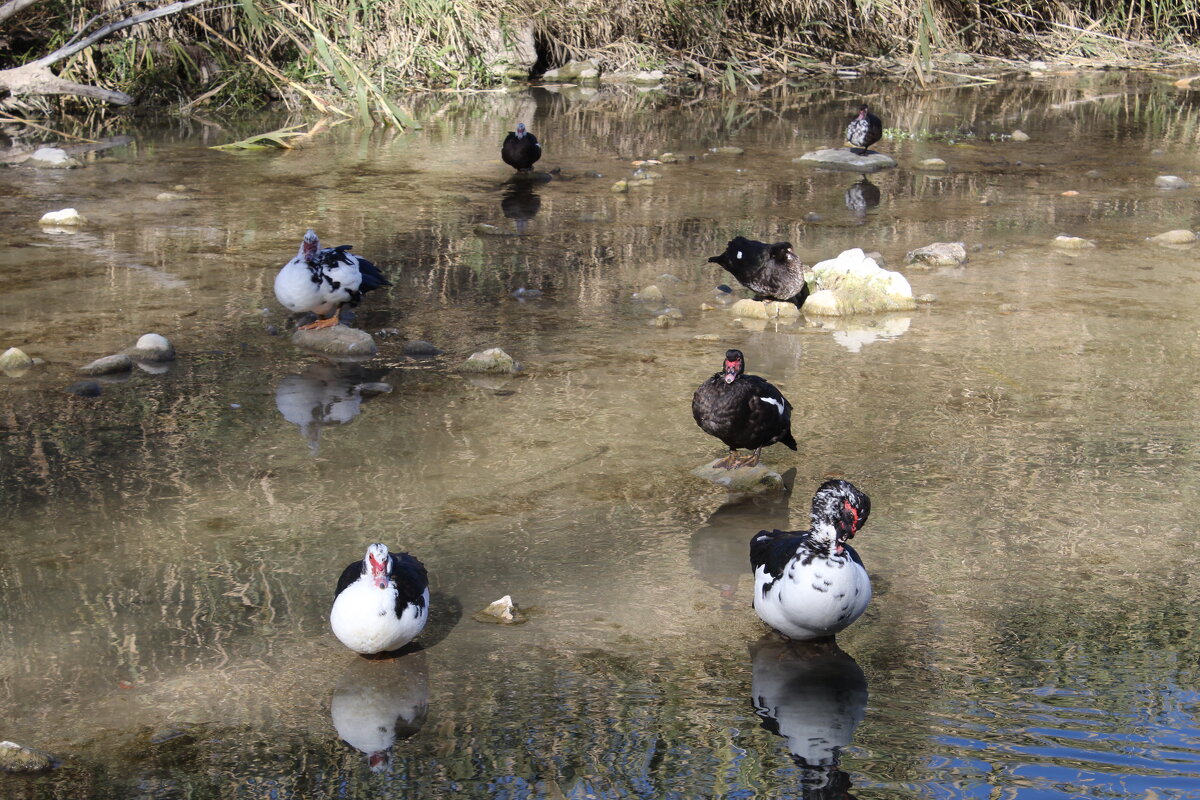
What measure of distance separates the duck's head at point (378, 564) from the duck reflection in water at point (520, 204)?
243 inches

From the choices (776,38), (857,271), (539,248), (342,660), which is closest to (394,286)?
(539,248)

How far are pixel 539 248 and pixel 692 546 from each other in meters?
4.90

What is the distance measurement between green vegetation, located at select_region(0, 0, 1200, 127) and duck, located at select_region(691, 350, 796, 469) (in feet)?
27.2

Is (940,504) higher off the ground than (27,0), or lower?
lower

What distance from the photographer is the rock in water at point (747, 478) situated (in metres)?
5.70

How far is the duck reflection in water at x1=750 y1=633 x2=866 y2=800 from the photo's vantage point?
3715 mm

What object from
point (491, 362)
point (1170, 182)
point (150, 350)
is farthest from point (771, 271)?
point (1170, 182)

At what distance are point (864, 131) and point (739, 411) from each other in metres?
7.77

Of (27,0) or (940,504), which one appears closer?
(940,504)

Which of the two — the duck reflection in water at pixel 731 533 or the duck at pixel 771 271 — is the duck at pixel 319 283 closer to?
the duck at pixel 771 271

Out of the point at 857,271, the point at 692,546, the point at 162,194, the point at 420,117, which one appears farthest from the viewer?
the point at 420,117

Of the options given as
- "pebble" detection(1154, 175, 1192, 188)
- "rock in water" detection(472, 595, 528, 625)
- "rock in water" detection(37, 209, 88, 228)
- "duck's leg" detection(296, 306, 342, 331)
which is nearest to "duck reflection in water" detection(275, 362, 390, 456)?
"duck's leg" detection(296, 306, 342, 331)

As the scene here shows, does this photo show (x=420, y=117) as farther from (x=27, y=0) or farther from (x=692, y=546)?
(x=692, y=546)

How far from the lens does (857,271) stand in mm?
8359
